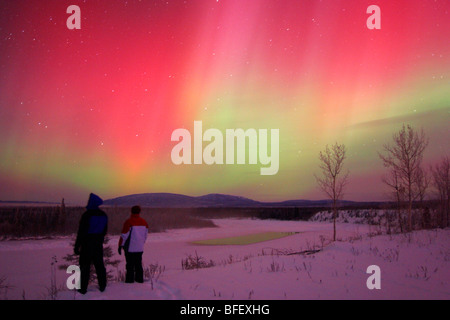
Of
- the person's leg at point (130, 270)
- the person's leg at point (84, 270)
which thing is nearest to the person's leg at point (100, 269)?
the person's leg at point (84, 270)

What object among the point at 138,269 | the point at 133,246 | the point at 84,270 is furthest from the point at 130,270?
the point at 84,270

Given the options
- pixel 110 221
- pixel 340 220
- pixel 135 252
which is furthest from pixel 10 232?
pixel 340 220

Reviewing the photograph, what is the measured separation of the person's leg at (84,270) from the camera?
777 cm

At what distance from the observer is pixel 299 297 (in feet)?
24.1

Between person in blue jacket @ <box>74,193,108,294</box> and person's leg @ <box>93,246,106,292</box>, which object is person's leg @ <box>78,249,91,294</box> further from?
person's leg @ <box>93,246,106,292</box>

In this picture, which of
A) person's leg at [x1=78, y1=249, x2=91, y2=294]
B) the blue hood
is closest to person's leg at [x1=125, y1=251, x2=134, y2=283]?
person's leg at [x1=78, y1=249, x2=91, y2=294]

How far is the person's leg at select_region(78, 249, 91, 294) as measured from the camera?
306 inches

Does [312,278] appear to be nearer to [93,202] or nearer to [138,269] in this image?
[138,269]

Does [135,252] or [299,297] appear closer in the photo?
[299,297]

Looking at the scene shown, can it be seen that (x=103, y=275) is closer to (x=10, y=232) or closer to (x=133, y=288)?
(x=133, y=288)

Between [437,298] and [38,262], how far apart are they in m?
20.0

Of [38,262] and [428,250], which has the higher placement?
[428,250]
